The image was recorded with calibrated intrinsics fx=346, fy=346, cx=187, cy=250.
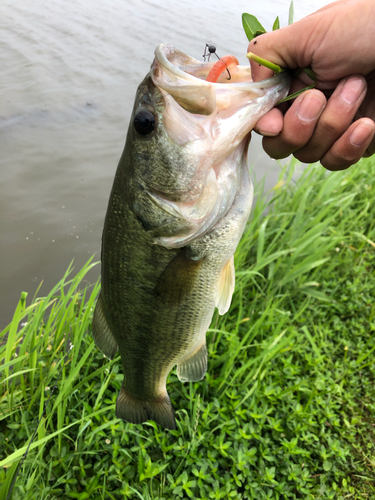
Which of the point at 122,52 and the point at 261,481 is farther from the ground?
the point at 122,52

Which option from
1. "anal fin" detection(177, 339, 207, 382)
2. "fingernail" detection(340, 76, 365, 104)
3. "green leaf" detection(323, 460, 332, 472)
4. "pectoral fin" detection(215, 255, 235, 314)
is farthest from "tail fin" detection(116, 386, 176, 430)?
"fingernail" detection(340, 76, 365, 104)

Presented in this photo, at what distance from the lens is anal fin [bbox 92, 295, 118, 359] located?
169 centimetres

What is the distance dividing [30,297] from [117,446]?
2.03 metres

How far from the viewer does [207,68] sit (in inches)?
49.1

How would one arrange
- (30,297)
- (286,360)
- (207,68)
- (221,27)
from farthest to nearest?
(221,27) → (30,297) → (286,360) → (207,68)

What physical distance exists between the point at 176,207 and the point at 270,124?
19.7 inches

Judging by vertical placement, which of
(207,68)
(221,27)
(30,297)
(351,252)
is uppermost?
(221,27)

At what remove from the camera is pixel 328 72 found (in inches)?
53.5

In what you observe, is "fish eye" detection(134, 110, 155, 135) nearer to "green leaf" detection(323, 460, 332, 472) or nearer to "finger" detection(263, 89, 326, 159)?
"finger" detection(263, 89, 326, 159)

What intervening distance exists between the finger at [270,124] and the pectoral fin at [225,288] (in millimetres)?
557

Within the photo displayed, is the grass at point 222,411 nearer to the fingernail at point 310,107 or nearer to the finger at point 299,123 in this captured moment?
the finger at point 299,123

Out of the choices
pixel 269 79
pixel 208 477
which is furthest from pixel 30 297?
pixel 269 79

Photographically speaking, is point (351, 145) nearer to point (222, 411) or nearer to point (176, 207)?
point (176, 207)

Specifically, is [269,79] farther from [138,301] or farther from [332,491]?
[332,491]
